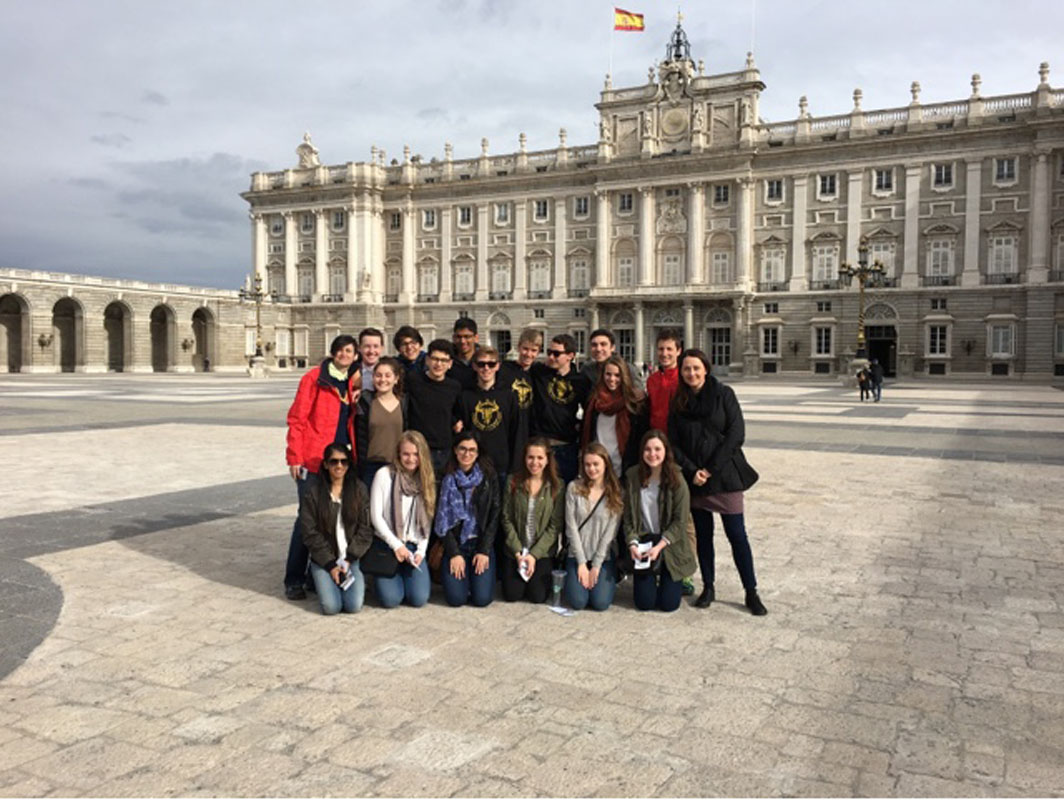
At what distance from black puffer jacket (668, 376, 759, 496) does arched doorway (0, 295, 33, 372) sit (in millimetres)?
55276

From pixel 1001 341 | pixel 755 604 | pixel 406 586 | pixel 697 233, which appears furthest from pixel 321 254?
pixel 755 604

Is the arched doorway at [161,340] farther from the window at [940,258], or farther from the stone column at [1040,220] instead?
the stone column at [1040,220]

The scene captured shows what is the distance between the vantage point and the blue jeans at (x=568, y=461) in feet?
20.9

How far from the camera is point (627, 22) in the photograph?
2029 inches

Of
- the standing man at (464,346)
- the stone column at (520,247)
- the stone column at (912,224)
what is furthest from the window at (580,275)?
the standing man at (464,346)

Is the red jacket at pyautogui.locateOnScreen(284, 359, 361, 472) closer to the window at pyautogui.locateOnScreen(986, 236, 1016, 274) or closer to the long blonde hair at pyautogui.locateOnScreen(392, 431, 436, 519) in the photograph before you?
the long blonde hair at pyautogui.locateOnScreen(392, 431, 436, 519)

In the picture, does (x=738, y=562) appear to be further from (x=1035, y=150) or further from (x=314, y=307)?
(x=314, y=307)

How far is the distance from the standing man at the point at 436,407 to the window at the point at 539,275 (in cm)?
5365

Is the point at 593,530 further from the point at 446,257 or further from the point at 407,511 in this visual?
the point at 446,257

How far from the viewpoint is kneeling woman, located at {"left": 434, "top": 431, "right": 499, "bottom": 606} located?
5.77 meters

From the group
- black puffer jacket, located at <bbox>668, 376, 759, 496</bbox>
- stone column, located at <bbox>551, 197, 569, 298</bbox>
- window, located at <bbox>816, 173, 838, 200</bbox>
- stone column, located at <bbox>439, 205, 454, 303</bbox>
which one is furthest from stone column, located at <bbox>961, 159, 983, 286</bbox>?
black puffer jacket, located at <bbox>668, 376, 759, 496</bbox>

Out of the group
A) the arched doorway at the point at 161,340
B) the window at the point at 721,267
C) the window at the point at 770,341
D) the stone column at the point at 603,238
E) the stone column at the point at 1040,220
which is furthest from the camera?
the arched doorway at the point at 161,340

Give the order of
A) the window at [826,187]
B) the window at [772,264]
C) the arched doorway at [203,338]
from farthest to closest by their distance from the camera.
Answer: the arched doorway at [203,338] → the window at [772,264] → the window at [826,187]

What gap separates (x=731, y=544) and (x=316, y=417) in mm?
3179
